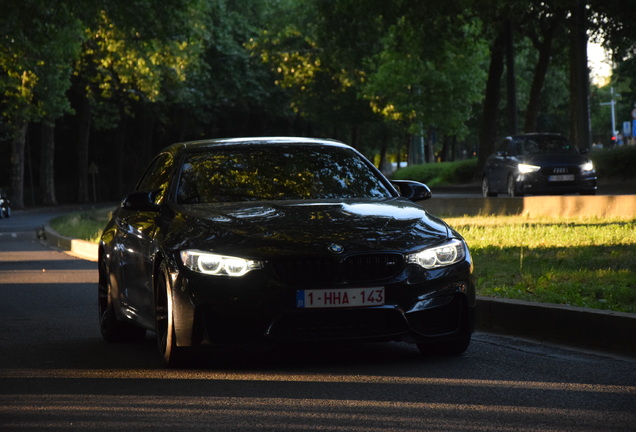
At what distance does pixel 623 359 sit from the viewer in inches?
328

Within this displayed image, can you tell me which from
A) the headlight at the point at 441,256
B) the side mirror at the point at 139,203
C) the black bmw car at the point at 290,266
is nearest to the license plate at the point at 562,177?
the black bmw car at the point at 290,266

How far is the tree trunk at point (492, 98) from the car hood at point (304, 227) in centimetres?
3262

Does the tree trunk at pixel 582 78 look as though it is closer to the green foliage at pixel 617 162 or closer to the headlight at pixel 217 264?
the green foliage at pixel 617 162

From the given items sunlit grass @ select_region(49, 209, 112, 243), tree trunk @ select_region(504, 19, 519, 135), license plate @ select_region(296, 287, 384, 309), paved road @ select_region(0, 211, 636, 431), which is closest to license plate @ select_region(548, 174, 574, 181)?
tree trunk @ select_region(504, 19, 519, 135)

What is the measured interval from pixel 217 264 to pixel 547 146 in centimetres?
2388

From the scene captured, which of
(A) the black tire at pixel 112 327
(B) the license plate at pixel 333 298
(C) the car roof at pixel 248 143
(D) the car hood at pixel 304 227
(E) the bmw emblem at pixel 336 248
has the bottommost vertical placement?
(A) the black tire at pixel 112 327

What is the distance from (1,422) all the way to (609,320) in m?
4.23

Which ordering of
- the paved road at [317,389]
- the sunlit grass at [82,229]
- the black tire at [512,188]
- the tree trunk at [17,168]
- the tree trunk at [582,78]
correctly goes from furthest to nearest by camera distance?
the tree trunk at [17,168] < the tree trunk at [582,78] < the black tire at [512,188] < the sunlit grass at [82,229] < the paved road at [317,389]

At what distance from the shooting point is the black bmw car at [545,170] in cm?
2945

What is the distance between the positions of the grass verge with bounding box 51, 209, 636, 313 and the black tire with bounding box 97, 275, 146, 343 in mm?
2900

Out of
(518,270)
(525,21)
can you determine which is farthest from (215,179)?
(525,21)

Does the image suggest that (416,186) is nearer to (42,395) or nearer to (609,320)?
(609,320)

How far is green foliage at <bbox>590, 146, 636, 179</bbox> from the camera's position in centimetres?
3634

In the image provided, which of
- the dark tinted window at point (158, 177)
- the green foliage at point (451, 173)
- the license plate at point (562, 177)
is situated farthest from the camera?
the green foliage at point (451, 173)
